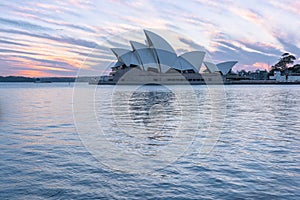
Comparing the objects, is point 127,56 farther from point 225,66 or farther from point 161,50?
point 225,66

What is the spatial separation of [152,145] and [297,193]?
3534 millimetres

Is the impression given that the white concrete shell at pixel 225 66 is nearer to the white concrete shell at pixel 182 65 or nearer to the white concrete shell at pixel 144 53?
the white concrete shell at pixel 182 65

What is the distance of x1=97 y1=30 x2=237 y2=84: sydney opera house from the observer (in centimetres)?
6744

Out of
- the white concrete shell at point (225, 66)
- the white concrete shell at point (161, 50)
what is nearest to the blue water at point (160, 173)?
the white concrete shell at point (161, 50)

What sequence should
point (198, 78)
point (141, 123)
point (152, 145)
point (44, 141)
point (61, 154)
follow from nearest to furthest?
point (61, 154) < point (152, 145) < point (44, 141) < point (141, 123) < point (198, 78)

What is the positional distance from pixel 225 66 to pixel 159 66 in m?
27.2

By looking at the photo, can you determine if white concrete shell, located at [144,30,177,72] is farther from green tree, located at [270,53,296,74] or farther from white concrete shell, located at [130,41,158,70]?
green tree, located at [270,53,296,74]

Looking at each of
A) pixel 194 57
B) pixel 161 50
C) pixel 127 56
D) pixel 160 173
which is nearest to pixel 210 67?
pixel 194 57

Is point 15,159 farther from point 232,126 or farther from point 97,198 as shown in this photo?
point 232,126

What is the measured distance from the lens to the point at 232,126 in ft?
33.1

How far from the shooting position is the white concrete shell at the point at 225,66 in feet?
307

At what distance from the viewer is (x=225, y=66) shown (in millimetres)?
93875

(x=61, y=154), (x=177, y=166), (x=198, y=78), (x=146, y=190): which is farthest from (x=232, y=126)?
(x=198, y=78)

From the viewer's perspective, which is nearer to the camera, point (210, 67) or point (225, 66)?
point (210, 67)
